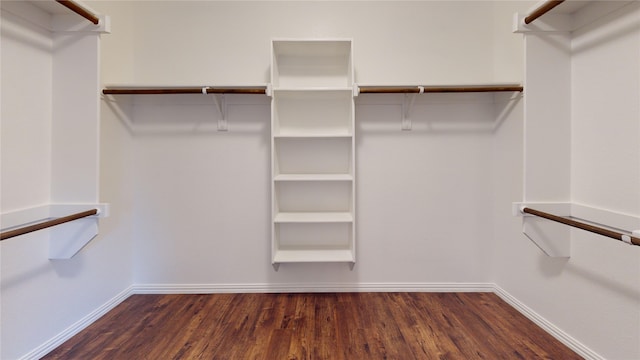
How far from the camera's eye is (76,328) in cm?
189

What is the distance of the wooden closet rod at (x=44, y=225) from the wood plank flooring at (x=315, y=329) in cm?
75

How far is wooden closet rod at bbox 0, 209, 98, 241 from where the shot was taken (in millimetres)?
1256

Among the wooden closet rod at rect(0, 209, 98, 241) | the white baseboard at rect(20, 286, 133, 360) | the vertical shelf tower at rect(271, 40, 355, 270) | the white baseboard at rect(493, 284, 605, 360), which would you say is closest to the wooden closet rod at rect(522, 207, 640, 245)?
the white baseboard at rect(493, 284, 605, 360)

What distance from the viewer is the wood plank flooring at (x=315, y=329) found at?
1.70m

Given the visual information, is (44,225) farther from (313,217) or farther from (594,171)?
(594,171)

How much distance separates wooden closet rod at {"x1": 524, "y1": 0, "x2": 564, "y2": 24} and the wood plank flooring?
1.80 metres

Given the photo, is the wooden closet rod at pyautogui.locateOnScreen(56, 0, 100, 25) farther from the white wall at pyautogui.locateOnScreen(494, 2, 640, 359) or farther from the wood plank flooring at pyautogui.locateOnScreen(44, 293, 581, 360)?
the white wall at pyautogui.locateOnScreen(494, 2, 640, 359)

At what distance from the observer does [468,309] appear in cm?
218

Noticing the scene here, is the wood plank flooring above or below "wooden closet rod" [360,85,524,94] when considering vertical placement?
below

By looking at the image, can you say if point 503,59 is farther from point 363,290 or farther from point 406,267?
point 363,290

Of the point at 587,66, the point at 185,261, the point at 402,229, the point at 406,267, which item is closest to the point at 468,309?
the point at 406,267

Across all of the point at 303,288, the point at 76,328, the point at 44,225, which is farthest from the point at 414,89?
the point at 76,328

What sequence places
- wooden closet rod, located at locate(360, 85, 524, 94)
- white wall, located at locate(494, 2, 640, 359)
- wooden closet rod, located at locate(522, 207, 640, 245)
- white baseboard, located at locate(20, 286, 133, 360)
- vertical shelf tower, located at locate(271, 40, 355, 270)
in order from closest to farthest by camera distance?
1. wooden closet rod, located at locate(522, 207, 640, 245)
2. white wall, located at locate(494, 2, 640, 359)
3. white baseboard, located at locate(20, 286, 133, 360)
4. wooden closet rod, located at locate(360, 85, 524, 94)
5. vertical shelf tower, located at locate(271, 40, 355, 270)

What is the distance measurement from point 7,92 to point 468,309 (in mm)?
2946
